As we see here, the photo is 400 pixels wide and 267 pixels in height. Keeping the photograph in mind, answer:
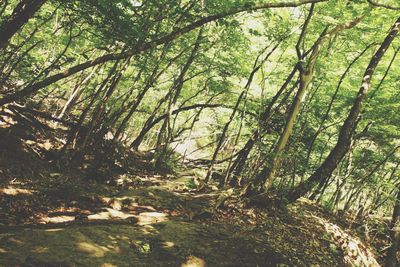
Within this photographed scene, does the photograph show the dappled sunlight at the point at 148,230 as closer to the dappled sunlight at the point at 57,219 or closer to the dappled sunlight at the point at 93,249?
the dappled sunlight at the point at 93,249

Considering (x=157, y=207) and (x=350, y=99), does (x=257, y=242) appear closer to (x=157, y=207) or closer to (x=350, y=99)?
(x=157, y=207)

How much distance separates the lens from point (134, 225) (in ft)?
20.5

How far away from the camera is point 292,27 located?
457 inches

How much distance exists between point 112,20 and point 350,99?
9.20m

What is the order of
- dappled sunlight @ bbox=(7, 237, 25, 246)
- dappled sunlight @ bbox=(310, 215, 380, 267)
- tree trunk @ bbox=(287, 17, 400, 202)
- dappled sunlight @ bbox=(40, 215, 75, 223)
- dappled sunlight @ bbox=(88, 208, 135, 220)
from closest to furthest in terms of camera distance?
dappled sunlight @ bbox=(7, 237, 25, 246), dappled sunlight @ bbox=(40, 215, 75, 223), dappled sunlight @ bbox=(88, 208, 135, 220), dappled sunlight @ bbox=(310, 215, 380, 267), tree trunk @ bbox=(287, 17, 400, 202)

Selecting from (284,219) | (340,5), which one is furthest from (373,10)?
(284,219)

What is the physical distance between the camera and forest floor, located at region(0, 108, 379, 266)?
4773 millimetres

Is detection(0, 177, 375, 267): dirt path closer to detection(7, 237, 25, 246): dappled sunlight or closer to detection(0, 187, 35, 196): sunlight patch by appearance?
detection(7, 237, 25, 246): dappled sunlight

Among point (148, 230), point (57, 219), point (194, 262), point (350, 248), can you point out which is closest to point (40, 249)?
point (148, 230)

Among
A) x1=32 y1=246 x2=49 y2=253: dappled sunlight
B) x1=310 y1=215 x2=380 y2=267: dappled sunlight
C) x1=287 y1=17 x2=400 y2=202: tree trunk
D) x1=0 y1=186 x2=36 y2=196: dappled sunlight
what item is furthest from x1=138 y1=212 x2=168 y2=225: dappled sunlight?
x1=310 y1=215 x2=380 y2=267: dappled sunlight

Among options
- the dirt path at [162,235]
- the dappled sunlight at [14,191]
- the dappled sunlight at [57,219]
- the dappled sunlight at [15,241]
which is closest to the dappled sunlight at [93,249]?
the dirt path at [162,235]

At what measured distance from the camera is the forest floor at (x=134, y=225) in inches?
188

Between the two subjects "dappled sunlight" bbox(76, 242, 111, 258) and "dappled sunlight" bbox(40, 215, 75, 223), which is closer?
"dappled sunlight" bbox(76, 242, 111, 258)

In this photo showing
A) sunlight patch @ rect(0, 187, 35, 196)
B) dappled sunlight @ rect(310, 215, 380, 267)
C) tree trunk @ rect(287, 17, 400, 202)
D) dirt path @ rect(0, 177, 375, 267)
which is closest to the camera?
dirt path @ rect(0, 177, 375, 267)
